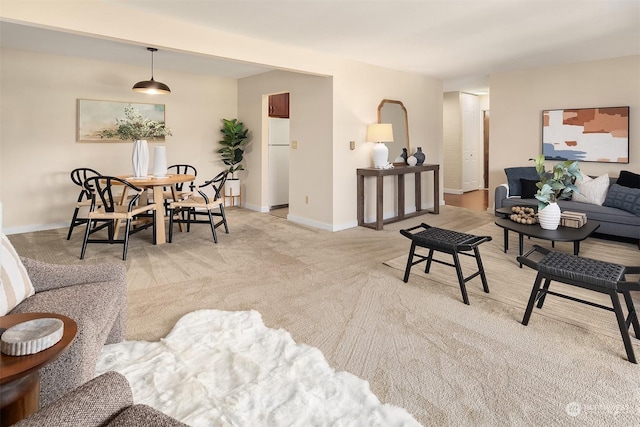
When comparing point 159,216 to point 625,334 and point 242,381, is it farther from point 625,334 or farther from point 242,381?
point 625,334

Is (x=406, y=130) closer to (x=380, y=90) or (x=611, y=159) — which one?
(x=380, y=90)

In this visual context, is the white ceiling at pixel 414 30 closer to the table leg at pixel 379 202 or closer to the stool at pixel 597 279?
the table leg at pixel 379 202

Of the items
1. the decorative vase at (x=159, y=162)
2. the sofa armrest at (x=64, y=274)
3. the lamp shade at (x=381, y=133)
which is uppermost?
the lamp shade at (x=381, y=133)

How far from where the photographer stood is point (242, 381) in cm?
191

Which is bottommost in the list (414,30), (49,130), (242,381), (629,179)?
(242,381)

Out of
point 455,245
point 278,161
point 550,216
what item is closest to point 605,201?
point 550,216

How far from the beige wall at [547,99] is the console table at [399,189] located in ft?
3.13

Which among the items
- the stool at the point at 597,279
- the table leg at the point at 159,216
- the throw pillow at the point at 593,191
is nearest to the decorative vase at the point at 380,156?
the throw pillow at the point at 593,191

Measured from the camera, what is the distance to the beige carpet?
5.90ft

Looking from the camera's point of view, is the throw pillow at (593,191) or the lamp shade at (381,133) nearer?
the throw pillow at (593,191)

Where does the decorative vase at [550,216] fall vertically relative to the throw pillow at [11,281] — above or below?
above

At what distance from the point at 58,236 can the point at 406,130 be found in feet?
17.5

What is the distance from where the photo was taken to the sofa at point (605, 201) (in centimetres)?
444

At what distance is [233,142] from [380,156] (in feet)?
9.07
